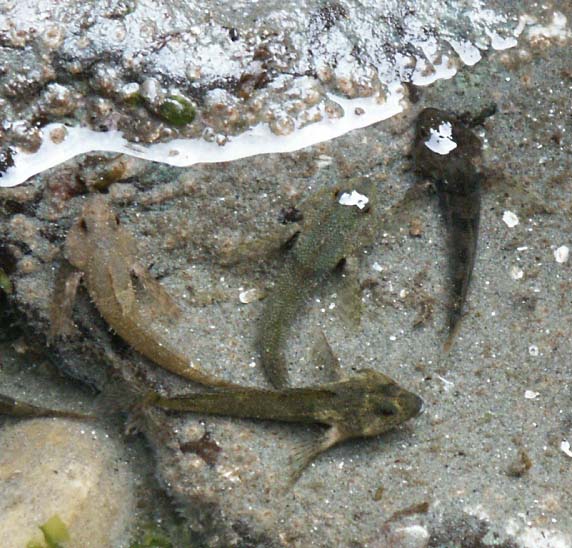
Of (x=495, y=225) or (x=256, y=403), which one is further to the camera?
(x=495, y=225)

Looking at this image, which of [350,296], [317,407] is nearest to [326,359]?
[317,407]

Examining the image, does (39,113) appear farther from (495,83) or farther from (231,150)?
(495,83)

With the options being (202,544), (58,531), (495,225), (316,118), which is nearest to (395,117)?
(316,118)

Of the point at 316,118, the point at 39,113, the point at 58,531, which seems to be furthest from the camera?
the point at 316,118

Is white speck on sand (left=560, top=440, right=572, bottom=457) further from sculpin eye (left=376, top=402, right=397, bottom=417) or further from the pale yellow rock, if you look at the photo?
the pale yellow rock

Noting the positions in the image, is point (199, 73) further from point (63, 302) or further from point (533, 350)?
point (533, 350)

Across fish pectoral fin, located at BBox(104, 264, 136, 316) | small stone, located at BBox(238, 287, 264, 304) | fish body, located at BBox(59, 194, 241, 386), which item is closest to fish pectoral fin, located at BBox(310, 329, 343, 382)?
small stone, located at BBox(238, 287, 264, 304)

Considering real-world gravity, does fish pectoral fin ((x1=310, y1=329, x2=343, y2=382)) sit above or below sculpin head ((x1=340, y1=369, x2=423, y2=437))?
above
